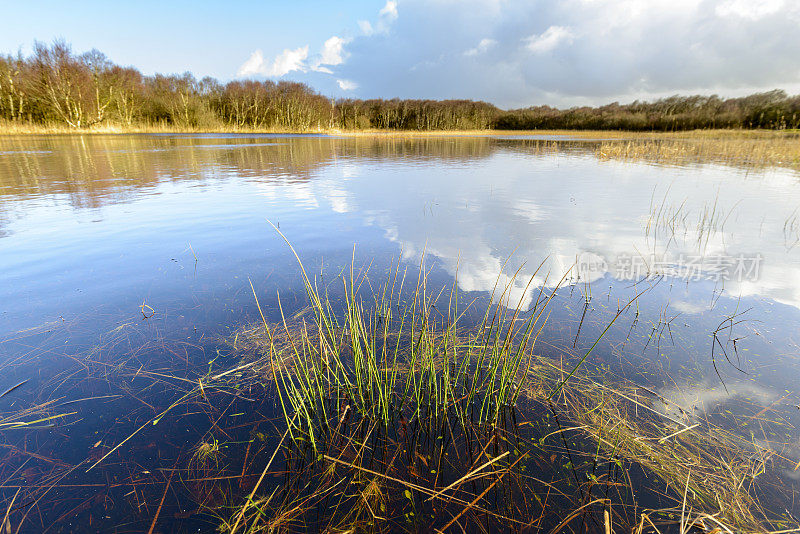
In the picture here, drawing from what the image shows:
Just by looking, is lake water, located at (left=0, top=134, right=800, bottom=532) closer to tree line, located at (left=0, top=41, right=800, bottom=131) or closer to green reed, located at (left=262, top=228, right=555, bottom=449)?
green reed, located at (left=262, top=228, right=555, bottom=449)

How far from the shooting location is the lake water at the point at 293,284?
2.32 m

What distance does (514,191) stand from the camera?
1152 cm

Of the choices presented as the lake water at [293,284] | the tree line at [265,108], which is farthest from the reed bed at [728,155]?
the tree line at [265,108]

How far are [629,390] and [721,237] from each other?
6.23 meters

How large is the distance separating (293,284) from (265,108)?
72930 mm

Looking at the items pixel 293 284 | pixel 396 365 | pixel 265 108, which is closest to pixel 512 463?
pixel 396 365

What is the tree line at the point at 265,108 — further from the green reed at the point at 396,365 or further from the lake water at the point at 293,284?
the green reed at the point at 396,365

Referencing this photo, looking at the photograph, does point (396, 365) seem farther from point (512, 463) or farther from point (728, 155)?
point (728, 155)

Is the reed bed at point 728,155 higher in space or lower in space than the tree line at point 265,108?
lower

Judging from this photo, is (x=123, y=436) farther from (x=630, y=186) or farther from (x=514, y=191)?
(x=630, y=186)

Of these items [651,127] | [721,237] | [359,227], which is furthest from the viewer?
[651,127]

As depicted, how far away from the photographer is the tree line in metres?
37.5

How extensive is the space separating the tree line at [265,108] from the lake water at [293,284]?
36148mm

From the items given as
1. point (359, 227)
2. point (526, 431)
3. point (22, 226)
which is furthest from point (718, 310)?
point (22, 226)
